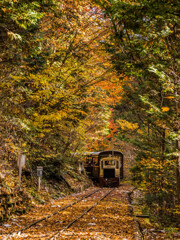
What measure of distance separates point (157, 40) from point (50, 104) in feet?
20.7

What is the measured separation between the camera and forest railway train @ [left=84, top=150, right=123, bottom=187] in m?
23.6

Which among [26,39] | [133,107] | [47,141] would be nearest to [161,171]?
[133,107]

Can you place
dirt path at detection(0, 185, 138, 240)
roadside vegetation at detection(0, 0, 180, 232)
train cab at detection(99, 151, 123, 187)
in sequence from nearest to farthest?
1. roadside vegetation at detection(0, 0, 180, 232)
2. dirt path at detection(0, 185, 138, 240)
3. train cab at detection(99, 151, 123, 187)

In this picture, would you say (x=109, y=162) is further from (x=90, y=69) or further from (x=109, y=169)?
(x=90, y=69)

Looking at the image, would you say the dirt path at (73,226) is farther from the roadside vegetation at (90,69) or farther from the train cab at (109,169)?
the train cab at (109,169)

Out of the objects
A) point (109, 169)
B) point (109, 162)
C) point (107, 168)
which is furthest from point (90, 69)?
point (109, 169)

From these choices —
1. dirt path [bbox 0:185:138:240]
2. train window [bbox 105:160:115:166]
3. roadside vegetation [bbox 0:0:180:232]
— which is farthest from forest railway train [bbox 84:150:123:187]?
dirt path [bbox 0:185:138:240]

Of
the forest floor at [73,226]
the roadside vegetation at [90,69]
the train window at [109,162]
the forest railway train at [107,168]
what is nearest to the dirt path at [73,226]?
the forest floor at [73,226]

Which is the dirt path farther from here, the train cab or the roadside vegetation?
the train cab

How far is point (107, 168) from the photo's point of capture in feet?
79.7

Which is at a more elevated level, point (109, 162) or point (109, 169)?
Result: point (109, 162)

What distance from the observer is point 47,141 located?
14.7m

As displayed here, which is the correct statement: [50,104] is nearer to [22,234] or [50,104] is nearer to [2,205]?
[2,205]

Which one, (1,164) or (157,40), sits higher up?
(157,40)
